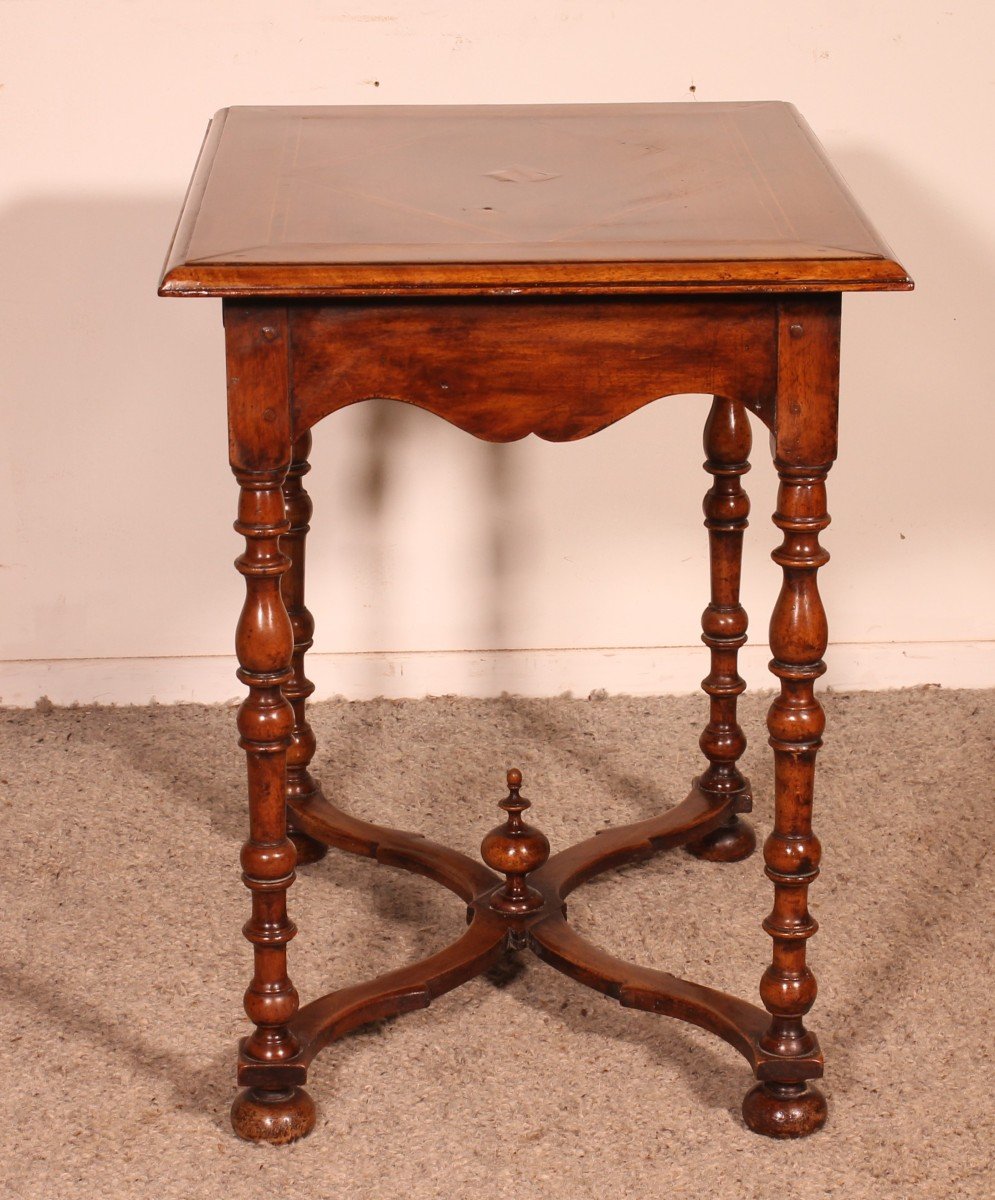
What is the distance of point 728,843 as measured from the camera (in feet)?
6.52

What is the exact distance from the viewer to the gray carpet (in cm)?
148

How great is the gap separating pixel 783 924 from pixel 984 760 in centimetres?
86

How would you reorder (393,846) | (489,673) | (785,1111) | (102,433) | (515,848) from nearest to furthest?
1. (785,1111)
2. (515,848)
3. (393,846)
4. (102,433)
5. (489,673)

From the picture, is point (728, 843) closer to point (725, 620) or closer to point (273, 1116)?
point (725, 620)

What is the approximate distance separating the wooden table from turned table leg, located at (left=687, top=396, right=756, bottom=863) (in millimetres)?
332

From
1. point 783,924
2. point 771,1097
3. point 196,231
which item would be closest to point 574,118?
point 196,231

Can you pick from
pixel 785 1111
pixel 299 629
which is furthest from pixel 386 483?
pixel 785 1111

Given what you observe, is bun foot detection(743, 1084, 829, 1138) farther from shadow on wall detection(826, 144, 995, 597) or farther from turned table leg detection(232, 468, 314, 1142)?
shadow on wall detection(826, 144, 995, 597)

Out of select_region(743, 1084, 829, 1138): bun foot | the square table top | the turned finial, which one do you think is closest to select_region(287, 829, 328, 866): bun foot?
the turned finial

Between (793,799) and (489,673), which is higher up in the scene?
(793,799)

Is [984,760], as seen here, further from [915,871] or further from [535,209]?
[535,209]

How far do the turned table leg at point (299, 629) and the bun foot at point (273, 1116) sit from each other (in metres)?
0.39

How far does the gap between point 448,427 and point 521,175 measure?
81 centimetres

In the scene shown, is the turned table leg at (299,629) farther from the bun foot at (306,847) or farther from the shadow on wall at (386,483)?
the shadow on wall at (386,483)
